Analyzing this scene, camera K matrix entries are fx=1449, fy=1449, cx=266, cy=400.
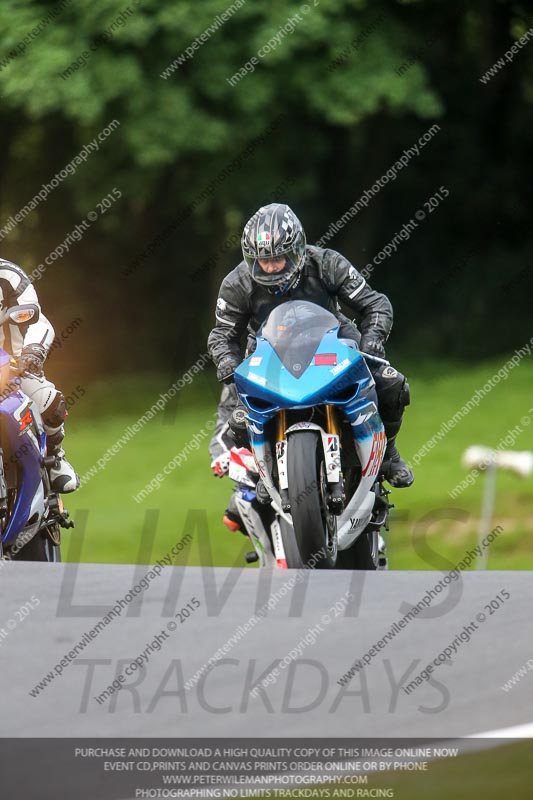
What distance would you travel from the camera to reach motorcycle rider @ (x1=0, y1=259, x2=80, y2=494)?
7.77 meters

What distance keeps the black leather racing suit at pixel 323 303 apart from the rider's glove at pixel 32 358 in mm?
975

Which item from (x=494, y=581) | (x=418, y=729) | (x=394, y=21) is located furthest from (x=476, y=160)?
(x=418, y=729)

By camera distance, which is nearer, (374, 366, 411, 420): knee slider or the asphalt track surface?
the asphalt track surface

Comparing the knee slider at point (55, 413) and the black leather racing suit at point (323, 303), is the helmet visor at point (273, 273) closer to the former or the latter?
the black leather racing suit at point (323, 303)

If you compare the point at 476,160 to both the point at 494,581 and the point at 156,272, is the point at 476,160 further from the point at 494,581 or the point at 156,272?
the point at 494,581

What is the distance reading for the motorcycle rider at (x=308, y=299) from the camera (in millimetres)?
7820

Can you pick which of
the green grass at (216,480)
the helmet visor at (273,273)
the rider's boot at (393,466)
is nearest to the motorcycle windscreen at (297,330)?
the helmet visor at (273,273)

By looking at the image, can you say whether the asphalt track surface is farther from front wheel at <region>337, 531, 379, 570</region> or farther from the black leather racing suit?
the black leather racing suit

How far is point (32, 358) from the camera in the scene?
7.70 metres

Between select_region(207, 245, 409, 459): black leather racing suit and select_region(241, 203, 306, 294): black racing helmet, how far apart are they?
200 mm

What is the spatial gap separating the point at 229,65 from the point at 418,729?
12761 millimetres

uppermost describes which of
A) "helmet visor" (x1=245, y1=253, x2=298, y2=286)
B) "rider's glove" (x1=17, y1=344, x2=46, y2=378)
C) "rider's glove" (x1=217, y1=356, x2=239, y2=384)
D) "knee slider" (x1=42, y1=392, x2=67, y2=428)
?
"helmet visor" (x1=245, y1=253, x2=298, y2=286)

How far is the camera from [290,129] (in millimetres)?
18750

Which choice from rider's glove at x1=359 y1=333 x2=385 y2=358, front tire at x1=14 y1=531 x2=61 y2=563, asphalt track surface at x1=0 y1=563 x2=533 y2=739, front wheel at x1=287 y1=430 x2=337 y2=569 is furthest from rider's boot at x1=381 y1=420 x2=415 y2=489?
front tire at x1=14 y1=531 x2=61 y2=563
